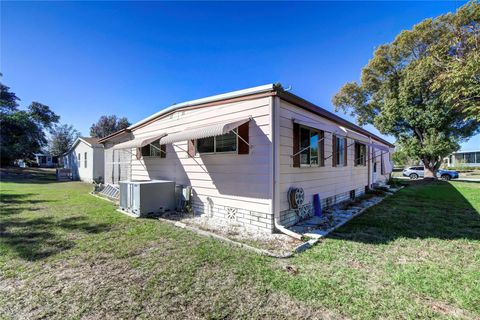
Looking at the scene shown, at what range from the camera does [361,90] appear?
907 inches

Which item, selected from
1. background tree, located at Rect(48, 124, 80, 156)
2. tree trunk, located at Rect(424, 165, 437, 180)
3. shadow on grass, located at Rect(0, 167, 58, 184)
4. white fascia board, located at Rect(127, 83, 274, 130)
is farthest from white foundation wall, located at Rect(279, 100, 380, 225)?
background tree, located at Rect(48, 124, 80, 156)

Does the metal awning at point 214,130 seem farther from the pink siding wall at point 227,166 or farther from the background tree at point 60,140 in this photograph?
the background tree at point 60,140

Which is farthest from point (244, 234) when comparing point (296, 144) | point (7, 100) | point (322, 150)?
point (7, 100)

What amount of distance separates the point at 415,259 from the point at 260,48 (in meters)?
10.8

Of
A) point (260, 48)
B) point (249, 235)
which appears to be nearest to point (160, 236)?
point (249, 235)

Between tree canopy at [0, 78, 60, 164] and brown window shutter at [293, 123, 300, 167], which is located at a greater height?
tree canopy at [0, 78, 60, 164]

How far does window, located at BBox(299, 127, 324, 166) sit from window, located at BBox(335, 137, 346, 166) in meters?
1.47

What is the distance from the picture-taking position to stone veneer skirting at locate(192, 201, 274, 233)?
517 cm

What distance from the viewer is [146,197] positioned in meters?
6.80

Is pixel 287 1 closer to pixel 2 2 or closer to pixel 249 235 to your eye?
pixel 249 235

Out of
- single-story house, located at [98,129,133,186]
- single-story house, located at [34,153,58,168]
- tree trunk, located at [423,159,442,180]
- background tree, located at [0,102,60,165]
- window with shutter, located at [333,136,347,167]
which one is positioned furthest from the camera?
single-story house, located at [34,153,58,168]

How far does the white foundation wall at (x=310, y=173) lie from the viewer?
17.9 feet

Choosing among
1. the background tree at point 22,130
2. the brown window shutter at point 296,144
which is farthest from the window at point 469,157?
the background tree at point 22,130

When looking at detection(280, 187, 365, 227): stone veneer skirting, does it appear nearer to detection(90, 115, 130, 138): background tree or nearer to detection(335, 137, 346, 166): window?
Answer: detection(335, 137, 346, 166): window
